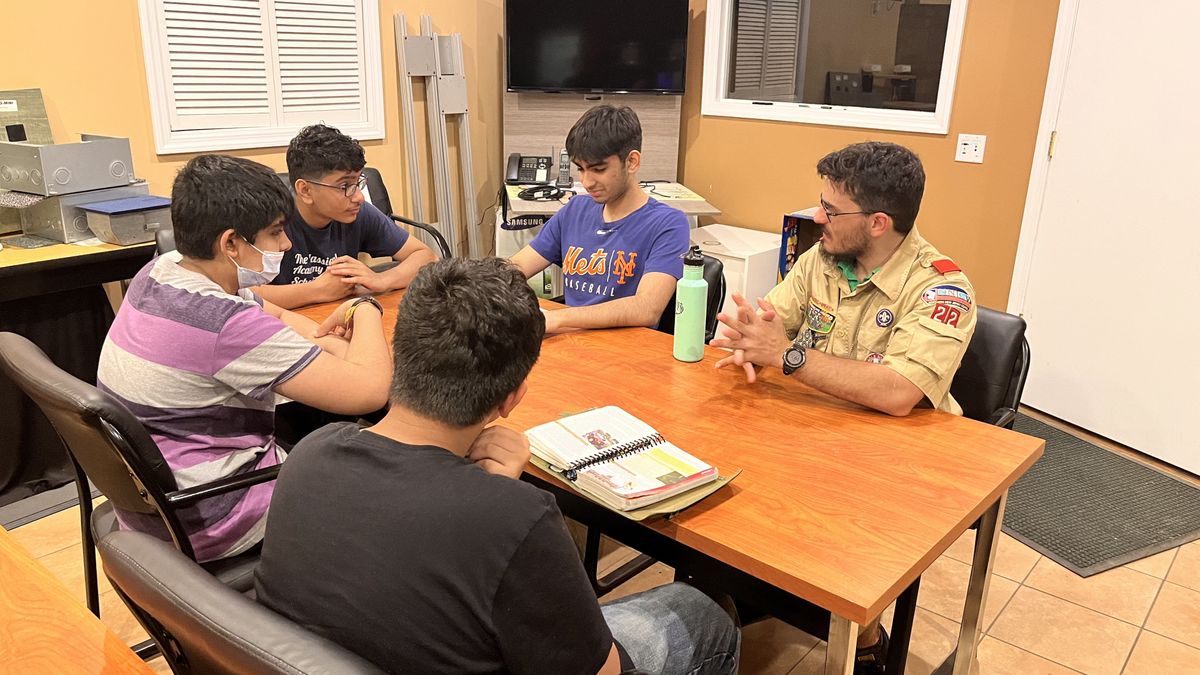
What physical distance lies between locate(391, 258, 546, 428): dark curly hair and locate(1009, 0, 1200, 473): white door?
3.14 metres

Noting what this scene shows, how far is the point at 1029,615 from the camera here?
2.45m

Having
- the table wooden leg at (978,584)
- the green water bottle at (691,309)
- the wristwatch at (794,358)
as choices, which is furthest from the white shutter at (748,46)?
the table wooden leg at (978,584)

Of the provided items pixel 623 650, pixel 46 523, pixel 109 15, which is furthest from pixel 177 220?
pixel 109 15

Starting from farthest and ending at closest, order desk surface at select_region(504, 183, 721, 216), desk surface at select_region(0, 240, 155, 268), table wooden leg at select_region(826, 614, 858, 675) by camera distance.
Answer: desk surface at select_region(504, 183, 721, 216)
desk surface at select_region(0, 240, 155, 268)
table wooden leg at select_region(826, 614, 858, 675)

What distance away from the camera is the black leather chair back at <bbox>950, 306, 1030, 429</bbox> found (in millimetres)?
2052

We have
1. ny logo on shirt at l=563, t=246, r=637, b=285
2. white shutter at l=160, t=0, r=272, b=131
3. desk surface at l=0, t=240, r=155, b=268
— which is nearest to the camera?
ny logo on shirt at l=563, t=246, r=637, b=285

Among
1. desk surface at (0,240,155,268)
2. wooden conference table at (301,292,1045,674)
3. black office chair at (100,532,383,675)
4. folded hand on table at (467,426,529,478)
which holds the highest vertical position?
folded hand on table at (467,426,529,478)

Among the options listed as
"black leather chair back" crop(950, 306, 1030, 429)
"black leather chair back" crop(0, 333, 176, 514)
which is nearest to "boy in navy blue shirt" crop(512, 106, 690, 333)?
"black leather chair back" crop(950, 306, 1030, 429)

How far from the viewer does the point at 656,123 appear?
4863mm

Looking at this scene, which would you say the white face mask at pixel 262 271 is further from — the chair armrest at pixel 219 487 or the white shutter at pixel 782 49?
the white shutter at pixel 782 49

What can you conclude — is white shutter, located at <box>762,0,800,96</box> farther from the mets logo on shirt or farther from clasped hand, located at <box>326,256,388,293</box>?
the mets logo on shirt

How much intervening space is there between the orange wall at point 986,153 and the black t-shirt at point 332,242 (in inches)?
97.3

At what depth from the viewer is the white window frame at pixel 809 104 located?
3.92 m

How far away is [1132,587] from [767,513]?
6.10 feet
